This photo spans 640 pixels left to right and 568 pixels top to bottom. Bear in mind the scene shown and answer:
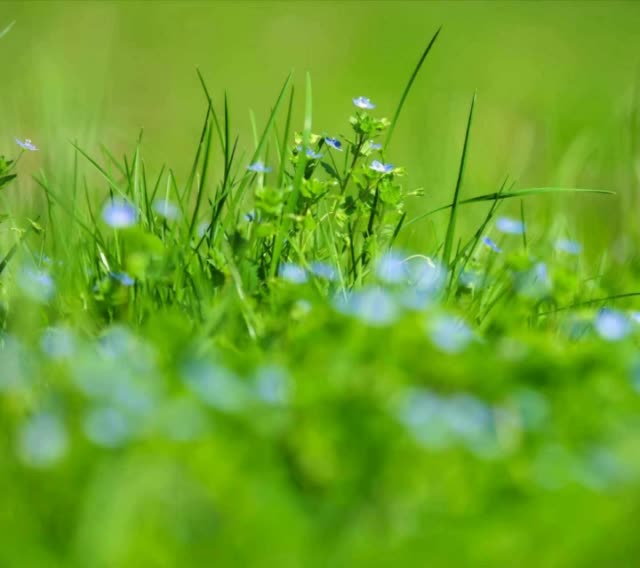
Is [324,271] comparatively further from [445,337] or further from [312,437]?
[312,437]

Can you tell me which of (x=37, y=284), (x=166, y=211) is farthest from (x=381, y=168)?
(x=37, y=284)

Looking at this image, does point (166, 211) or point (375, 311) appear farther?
point (166, 211)

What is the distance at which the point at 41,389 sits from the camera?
1.39m

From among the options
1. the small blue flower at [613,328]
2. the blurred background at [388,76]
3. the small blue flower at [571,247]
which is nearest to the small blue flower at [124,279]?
the blurred background at [388,76]

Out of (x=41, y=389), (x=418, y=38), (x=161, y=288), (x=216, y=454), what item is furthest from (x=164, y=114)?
(x=216, y=454)

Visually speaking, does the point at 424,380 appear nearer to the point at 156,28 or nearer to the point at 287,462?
the point at 287,462

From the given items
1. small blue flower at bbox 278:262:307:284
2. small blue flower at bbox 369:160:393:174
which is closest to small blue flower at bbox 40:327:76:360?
small blue flower at bbox 278:262:307:284

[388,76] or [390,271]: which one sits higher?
[388,76]

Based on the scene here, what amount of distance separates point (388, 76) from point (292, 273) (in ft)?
13.4

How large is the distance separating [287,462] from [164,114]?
3797 mm

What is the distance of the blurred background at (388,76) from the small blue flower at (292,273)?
0.70 metres

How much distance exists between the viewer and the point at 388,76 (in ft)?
18.3

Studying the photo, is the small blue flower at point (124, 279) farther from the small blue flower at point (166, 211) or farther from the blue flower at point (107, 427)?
the blue flower at point (107, 427)

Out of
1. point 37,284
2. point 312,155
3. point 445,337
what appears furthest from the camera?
point 312,155
